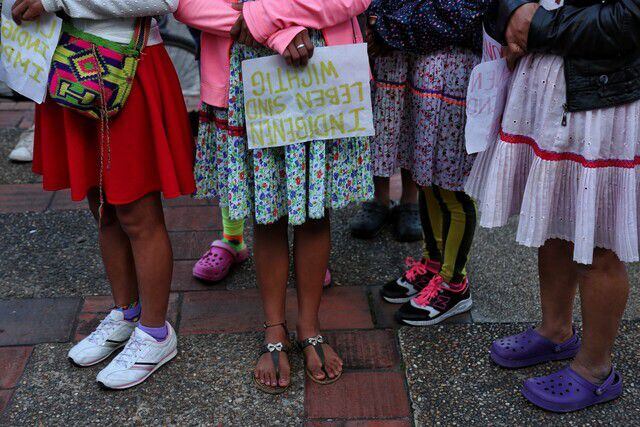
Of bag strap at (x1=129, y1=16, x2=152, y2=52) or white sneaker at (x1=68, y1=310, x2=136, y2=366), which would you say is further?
white sneaker at (x1=68, y1=310, x2=136, y2=366)

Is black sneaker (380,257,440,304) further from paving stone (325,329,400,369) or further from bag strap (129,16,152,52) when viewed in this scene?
bag strap (129,16,152,52)

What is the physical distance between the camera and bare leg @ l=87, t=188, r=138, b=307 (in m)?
2.32

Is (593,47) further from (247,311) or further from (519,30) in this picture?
(247,311)

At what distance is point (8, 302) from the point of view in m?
2.79

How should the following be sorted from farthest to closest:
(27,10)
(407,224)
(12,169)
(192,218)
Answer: (12,169) → (192,218) → (407,224) → (27,10)

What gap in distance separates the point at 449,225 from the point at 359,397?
2.35 ft

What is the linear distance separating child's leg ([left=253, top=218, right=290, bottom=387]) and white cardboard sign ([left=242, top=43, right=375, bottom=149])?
0.36 meters

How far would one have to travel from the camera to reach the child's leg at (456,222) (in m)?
2.52

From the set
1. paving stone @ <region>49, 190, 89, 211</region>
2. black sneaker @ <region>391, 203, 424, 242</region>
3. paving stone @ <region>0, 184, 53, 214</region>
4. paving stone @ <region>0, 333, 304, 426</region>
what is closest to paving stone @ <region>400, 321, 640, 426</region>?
paving stone @ <region>0, 333, 304, 426</region>

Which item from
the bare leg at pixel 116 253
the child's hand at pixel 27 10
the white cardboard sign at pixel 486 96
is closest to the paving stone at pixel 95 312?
the bare leg at pixel 116 253

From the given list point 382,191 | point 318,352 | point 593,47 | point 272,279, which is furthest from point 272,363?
point 593,47

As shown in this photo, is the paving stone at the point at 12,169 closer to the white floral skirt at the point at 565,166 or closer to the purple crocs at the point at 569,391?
the white floral skirt at the point at 565,166

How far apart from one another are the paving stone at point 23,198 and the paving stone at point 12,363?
1.21 meters

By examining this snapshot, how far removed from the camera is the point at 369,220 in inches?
130
